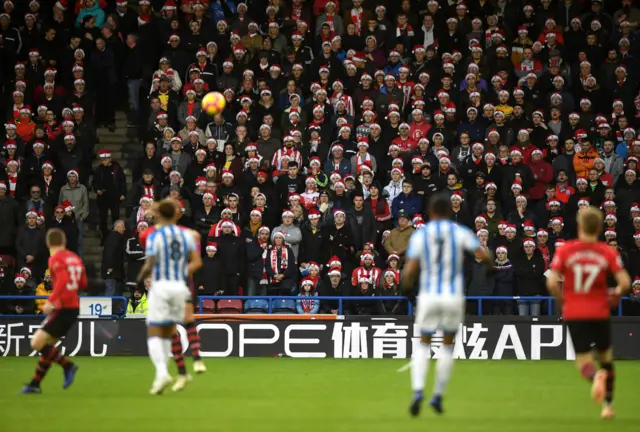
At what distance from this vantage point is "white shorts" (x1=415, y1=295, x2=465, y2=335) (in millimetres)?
10570

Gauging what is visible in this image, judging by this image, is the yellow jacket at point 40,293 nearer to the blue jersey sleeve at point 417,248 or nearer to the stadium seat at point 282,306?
the stadium seat at point 282,306

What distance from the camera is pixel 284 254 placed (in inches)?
806

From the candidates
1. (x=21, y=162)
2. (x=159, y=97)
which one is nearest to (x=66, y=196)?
(x=21, y=162)

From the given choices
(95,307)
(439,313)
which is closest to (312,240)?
(95,307)

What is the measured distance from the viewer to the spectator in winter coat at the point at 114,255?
831 inches

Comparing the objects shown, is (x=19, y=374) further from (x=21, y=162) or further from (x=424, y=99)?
(x=424, y=99)

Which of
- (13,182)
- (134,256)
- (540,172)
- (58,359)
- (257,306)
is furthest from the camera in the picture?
(13,182)

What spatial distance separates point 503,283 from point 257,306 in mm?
4415

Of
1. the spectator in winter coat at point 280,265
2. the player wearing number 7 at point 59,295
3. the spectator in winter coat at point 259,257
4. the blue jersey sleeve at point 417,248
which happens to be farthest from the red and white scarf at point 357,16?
the blue jersey sleeve at point 417,248

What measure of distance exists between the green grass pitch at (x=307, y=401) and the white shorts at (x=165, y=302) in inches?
35.3

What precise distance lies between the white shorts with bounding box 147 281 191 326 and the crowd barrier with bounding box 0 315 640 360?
715cm

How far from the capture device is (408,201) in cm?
2117

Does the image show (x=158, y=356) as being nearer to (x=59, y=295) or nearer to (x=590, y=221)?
(x=59, y=295)

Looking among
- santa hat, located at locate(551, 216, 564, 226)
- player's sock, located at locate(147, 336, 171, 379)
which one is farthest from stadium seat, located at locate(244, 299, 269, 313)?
player's sock, located at locate(147, 336, 171, 379)
